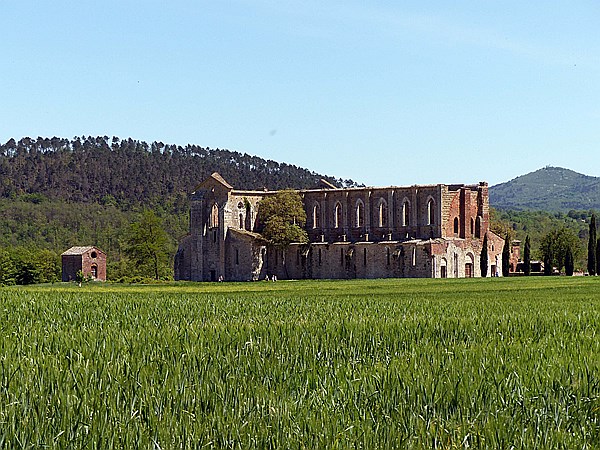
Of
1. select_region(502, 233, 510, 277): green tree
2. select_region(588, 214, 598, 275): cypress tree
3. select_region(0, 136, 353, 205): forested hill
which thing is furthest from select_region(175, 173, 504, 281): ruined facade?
select_region(0, 136, 353, 205): forested hill

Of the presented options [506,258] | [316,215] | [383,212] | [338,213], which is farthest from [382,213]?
[506,258]

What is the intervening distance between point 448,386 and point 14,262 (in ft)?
310

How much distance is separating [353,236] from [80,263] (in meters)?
29.8

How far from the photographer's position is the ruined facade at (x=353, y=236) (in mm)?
85625

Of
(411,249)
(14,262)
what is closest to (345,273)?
(411,249)

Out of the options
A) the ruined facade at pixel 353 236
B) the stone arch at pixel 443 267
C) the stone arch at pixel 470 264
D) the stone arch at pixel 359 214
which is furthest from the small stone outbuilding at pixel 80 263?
the stone arch at pixel 470 264

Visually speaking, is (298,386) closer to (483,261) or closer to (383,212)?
(483,261)

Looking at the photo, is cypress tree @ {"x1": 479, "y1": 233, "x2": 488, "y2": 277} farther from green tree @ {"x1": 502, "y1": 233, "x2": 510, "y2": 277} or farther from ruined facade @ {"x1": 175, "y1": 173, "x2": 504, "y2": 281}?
green tree @ {"x1": 502, "y1": 233, "x2": 510, "y2": 277}

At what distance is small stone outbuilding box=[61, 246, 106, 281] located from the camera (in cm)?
9944

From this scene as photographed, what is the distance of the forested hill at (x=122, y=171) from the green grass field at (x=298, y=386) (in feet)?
443

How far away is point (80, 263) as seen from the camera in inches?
3912

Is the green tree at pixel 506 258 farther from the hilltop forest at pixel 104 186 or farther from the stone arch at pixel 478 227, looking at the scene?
the hilltop forest at pixel 104 186

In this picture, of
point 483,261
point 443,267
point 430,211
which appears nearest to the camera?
point 443,267

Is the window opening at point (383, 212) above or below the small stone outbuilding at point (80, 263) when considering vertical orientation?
above
